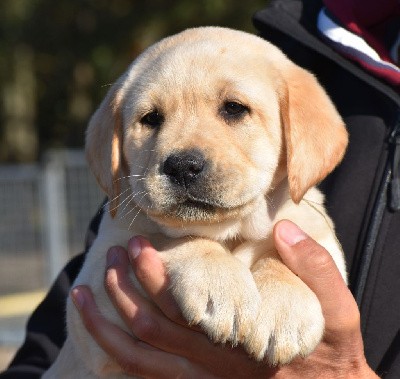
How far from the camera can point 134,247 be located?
10.2ft

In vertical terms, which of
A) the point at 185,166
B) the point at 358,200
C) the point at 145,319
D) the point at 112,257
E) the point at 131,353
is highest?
the point at 185,166

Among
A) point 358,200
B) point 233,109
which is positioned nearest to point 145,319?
point 233,109

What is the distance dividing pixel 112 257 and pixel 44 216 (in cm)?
784

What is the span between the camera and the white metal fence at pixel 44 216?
1072cm

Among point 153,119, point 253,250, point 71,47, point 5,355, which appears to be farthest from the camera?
point 71,47

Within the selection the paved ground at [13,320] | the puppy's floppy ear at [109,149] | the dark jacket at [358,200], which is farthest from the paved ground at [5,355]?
the puppy's floppy ear at [109,149]

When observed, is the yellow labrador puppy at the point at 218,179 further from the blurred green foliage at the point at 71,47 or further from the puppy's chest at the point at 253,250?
the blurred green foliage at the point at 71,47

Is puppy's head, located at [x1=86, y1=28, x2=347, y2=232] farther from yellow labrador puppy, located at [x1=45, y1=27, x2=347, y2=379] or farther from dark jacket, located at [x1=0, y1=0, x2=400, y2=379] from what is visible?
dark jacket, located at [x1=0, y1=0, x2=400, y2=379]

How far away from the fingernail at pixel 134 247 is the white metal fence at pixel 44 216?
24.6 feet

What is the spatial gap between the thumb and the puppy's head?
0.17 m

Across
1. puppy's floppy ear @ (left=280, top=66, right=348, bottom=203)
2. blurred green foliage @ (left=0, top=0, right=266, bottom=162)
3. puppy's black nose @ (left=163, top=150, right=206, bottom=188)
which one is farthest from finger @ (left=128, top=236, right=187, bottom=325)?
blurred green foliage @ (left=0, top=0, right=266, bottom=162)

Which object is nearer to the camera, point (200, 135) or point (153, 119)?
point (200, 135)

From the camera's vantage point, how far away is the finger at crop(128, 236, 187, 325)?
2986mm

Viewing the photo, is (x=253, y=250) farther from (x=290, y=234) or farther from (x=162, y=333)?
(x=162, y=333)
